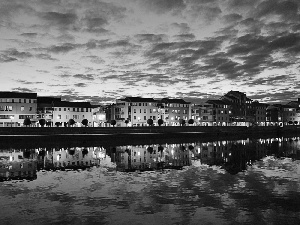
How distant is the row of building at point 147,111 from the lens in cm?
9138

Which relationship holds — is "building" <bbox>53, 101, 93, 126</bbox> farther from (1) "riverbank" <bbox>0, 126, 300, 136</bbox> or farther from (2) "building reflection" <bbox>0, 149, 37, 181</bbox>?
(2) "building reflection" <bbox>0, 149, 37, 181</bbox>

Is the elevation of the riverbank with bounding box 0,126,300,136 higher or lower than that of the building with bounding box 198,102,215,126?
lower

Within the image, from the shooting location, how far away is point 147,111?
115125 millimetres

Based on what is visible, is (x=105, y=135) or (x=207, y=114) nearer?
(x=105, y=135)

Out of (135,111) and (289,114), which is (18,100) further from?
(289,114)

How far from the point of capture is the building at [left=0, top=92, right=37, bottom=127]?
8825cm

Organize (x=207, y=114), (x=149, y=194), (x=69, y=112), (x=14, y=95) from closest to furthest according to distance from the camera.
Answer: (x=149, y=194)
(x=14, y=95)
(x=69, y=112)
(x=207, y=114)

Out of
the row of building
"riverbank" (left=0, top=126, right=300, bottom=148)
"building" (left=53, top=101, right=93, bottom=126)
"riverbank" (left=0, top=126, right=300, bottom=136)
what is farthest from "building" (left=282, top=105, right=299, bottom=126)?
"building" (left=53, top=101, right=93, bottom=126)

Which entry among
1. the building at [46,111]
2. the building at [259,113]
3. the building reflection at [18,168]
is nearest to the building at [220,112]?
the building at [259,113]

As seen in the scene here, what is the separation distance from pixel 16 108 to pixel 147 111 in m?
44.8

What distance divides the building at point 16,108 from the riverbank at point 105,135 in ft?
89.6

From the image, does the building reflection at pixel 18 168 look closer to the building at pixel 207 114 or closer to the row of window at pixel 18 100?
the row of window at pixel 18 100

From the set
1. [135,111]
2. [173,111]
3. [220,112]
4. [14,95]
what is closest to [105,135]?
[14,95]

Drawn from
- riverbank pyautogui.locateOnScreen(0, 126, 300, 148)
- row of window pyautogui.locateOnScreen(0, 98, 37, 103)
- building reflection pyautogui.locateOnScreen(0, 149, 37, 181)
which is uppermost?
→ row of window pyautogui.locateOnScreen(0, 98, 37, 103)
